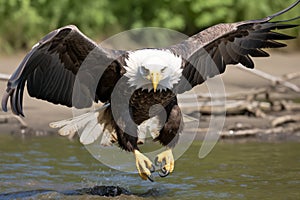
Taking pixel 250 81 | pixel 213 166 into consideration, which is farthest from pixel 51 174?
pixel 250 81

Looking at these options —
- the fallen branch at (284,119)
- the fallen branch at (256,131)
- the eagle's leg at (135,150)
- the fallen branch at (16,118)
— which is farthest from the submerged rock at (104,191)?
the fallen branch at (284,119)

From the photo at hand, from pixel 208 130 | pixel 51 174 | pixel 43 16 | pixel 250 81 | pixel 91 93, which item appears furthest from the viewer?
pixel 43 16

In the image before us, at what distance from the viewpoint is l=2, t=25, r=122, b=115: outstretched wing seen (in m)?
6.41

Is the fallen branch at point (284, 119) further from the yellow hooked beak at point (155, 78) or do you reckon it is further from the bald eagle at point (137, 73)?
the yellow hooked beak at point (155, 78)

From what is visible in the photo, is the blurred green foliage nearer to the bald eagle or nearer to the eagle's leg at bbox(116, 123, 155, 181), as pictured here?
the bald eagle

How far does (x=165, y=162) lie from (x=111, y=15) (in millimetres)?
8574

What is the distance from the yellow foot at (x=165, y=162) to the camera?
22.4ft

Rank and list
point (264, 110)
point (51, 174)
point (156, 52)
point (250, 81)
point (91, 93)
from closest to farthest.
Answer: point (156, 52), point (91, 93), point (51, 174), point (264, 110), point (250, 81)

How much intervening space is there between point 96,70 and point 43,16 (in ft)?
27.1

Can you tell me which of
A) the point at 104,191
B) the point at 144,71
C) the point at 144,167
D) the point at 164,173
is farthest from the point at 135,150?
the point at 144,71

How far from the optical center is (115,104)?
270 inches

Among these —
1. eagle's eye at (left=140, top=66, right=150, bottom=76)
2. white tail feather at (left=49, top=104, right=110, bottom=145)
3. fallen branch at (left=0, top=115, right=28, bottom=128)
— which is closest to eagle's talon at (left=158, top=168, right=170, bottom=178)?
white tail feather at (left=49, top=104, right=110, bottom=145)

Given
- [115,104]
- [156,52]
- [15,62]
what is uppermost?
[156,52]

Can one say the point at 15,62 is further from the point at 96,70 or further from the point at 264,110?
the point at 96,70
